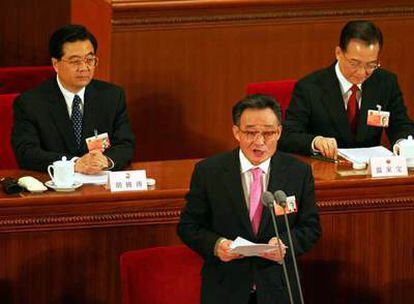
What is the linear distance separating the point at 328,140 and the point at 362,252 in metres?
0.58

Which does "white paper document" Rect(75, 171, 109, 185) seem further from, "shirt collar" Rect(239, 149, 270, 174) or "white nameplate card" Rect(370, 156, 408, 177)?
"white nameplate card" Rect(370, 156, 408, 177)

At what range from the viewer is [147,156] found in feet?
22.4

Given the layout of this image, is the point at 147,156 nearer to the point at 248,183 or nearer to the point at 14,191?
the point at 14,191

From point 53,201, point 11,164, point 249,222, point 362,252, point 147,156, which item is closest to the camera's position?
point 249,222

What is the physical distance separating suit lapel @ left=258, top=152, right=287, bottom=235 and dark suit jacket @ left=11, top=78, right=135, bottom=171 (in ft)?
3.95

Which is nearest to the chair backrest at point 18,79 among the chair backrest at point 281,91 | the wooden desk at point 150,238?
the chair backrest at point 281,91

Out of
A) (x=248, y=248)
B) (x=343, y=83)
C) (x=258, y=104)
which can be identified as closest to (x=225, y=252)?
(x=248, y=248)

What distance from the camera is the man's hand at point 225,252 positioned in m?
3.93

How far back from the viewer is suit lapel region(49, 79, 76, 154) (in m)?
5.30

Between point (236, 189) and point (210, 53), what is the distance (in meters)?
2.75

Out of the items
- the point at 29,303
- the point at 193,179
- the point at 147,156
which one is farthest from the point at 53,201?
the point at 147,156

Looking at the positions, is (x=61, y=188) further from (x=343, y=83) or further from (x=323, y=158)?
(x=343, y=83)

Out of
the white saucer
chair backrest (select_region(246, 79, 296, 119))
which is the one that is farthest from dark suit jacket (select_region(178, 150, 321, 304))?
chair backrest (select_region(246, 79, 296, 119))

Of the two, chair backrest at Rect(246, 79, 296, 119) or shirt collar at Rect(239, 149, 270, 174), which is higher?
chair backrest at Rect(246, 79, 296, 119)
